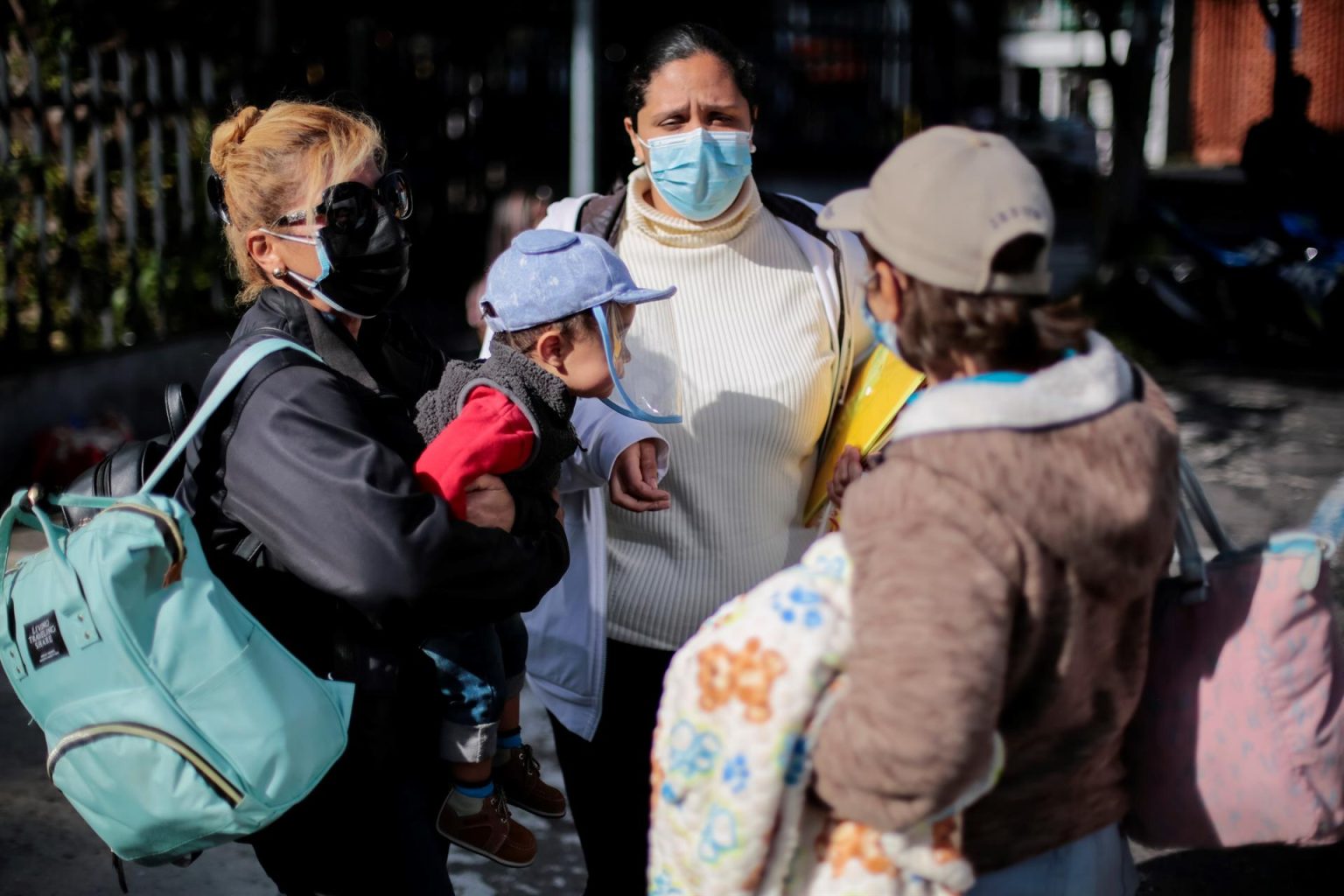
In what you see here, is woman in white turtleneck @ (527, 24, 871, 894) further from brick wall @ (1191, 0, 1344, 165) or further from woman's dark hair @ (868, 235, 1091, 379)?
brick wall @ (1191, 0, 1344, 165)

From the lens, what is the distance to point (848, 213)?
183 centimetres

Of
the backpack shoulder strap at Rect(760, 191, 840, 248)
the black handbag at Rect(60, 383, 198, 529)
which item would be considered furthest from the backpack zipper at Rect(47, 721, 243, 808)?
the backpack shoulder strap at Rect(760, 191, 840, 248)

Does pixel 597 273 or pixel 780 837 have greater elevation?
pixel 597 273

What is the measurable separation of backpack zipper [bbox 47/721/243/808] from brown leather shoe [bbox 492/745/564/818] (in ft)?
2.75

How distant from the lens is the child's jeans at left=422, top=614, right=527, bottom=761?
2365 mm

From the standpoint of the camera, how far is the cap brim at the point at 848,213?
1.79 m

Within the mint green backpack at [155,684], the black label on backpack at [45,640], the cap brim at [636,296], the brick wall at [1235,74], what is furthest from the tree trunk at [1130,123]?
the brick wall at [1235,74]

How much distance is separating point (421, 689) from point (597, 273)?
71 centimetres

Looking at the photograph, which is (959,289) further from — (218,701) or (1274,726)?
(218,701)

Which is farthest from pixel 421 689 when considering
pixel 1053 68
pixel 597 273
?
pixel 1053 68

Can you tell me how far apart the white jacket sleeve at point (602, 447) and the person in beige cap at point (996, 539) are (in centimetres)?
73

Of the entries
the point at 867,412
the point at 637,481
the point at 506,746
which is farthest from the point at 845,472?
the point at 506,746

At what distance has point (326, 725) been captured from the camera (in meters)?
2.00

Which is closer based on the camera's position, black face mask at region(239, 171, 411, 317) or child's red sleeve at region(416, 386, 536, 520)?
child's red sleeve at region(416, 386, 536, 520)
